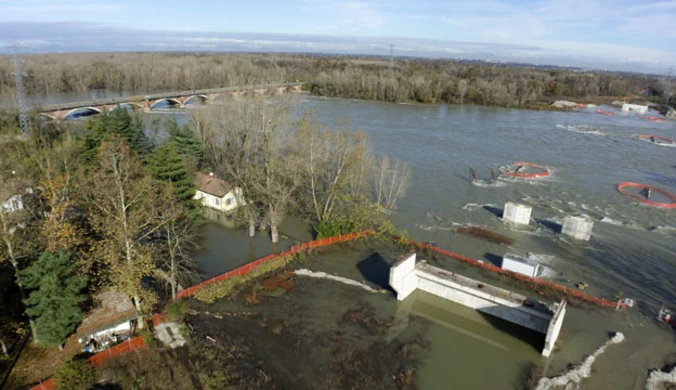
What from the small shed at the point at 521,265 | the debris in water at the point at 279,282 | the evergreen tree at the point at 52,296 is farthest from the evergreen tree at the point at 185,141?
the small shed at the point at 521,265

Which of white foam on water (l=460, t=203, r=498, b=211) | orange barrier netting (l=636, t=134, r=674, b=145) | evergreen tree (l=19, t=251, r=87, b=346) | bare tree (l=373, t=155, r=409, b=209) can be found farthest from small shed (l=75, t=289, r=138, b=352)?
orange barrier netting (l=636, t=134, r=674, b=145)

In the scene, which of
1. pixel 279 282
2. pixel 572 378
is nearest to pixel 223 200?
pixel 279 282

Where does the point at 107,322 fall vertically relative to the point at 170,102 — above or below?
below

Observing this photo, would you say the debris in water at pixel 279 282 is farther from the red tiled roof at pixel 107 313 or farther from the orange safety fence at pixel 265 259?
the red tiled roof at pixel 107 313

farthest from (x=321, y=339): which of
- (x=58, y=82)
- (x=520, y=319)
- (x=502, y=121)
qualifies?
(x=58, y=82)

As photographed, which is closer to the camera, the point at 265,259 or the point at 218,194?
the point at 265,259

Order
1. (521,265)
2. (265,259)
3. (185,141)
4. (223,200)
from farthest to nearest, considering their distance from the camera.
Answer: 1. (185,141)
2. (223,200)
3. (265,259)
4. (521,265)

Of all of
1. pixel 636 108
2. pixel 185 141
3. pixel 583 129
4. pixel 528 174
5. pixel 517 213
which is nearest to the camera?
pixel 517 213

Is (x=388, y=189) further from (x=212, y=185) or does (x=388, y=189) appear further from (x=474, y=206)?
(x=212, y=185)
